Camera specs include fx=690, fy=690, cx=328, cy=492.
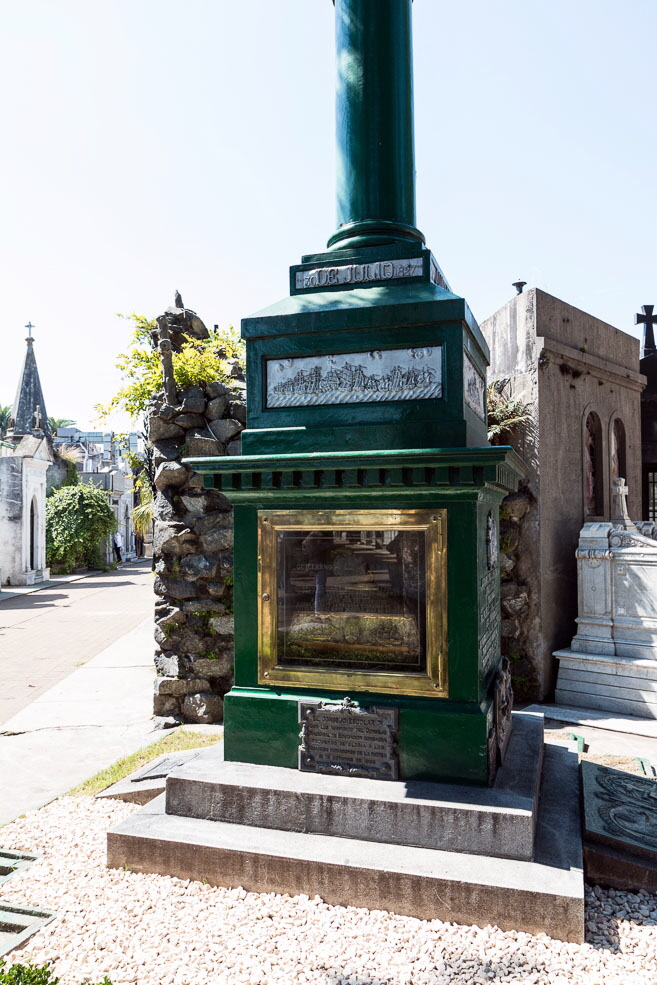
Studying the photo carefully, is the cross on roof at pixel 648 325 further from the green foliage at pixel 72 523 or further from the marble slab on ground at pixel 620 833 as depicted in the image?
the green foliage at pixel 72 523

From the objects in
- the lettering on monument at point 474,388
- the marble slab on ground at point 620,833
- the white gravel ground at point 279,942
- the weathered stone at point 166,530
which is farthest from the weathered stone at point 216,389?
the marble slab on ground at point 620,833

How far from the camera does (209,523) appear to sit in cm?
713

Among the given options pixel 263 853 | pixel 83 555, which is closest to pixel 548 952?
pixel 263 853

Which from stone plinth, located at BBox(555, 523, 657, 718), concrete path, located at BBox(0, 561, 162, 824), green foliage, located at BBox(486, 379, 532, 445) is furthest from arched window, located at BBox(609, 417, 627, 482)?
concrete path, located at BBox(0, 561, 162, 824)

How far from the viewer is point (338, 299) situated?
14.4ft

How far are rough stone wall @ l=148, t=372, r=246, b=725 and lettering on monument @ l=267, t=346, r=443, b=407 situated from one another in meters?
2.96

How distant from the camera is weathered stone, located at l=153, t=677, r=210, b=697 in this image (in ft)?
23.0

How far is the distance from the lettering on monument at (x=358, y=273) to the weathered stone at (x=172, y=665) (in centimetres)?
414

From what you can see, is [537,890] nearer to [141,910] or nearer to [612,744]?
[141,910]

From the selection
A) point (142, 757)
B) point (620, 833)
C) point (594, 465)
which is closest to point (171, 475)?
point (142, 757)

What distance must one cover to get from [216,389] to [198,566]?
1.89 meters

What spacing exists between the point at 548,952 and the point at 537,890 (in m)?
0.24

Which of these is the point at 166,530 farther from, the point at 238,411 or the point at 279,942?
the point at 279,942

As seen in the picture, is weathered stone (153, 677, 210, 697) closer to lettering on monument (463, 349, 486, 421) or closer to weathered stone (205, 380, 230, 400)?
weathered stone (205, 380, 230, 400)
